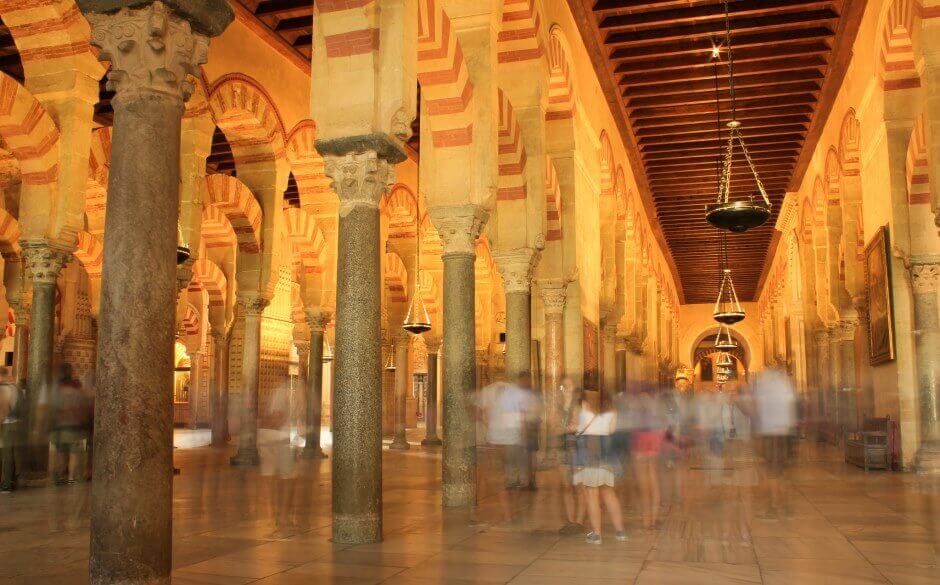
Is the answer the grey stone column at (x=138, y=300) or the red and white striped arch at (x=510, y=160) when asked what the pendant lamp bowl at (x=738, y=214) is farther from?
the grey stone column at (x=138, y=300)

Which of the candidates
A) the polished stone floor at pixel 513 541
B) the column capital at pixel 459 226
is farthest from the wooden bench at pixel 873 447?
the column capital at pixel 459 226

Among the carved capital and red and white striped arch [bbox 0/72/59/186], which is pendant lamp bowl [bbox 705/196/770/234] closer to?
the carved capital

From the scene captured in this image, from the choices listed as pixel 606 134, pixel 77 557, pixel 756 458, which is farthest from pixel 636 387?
pixel 606 134

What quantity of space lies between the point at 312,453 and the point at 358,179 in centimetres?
658

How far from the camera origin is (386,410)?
16516 millimetres

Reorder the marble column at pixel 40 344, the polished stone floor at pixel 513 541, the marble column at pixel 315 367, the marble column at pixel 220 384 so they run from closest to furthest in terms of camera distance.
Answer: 1. the polished stone floor at pixel 513 541
2. the marble column at pixel 40 344
3. the marble column at pixel 315 367
4. the marble column at pixel 220 384

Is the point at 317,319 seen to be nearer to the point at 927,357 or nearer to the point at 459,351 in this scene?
the point at 459,351

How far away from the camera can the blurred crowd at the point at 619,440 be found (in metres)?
4.53

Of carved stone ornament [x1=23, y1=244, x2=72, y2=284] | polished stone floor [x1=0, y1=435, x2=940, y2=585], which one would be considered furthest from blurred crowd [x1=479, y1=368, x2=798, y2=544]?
carved stone ornament [x1=23, y1=244, x2=72, y2=284]

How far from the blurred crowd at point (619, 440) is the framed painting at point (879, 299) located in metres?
1.86

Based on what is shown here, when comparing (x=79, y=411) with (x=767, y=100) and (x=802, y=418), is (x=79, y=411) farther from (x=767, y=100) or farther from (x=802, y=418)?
(x=802, y=418)


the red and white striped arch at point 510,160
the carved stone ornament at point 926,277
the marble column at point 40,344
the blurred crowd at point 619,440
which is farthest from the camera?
the carved stone ornament at point 926,277

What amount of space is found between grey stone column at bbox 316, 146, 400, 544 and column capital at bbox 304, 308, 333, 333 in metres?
6.66

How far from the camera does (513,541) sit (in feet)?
15.0
